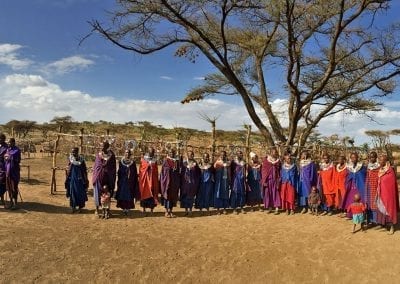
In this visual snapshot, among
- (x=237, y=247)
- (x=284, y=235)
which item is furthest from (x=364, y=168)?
(x=237, y=247)

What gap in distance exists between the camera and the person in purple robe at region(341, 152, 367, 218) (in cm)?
1178

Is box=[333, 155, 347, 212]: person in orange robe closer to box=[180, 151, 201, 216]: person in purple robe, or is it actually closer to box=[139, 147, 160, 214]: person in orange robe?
box=[180, 151, 201, 216]: person in purple robe

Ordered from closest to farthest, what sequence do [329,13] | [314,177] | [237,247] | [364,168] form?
[237,247], [364,168], [314,177], [329,13]

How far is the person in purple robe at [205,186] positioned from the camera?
13.2 m

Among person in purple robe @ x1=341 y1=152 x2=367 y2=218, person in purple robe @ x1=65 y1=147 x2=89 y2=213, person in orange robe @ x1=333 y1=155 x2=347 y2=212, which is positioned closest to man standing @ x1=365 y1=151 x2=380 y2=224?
person in purple robe @ x1=341 y1=152 x2=367 y2=218

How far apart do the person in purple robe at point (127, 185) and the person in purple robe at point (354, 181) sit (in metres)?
5.08

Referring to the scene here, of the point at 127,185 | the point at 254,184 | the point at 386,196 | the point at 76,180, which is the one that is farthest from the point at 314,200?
the point at 76,180

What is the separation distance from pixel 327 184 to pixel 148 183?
14.7 ft

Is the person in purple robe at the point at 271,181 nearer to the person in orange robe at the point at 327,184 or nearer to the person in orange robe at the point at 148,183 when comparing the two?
the person in orange robe at the point at 327,184

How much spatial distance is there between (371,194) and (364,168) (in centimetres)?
88

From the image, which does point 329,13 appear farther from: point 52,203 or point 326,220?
point 52,203

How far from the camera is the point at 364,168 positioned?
38.9 ft

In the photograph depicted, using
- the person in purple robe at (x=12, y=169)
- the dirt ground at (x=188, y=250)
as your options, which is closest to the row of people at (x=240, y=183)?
the dirt ground at (x=188, y=250)

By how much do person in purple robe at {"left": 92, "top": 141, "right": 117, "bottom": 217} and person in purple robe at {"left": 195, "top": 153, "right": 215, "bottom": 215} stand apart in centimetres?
235
